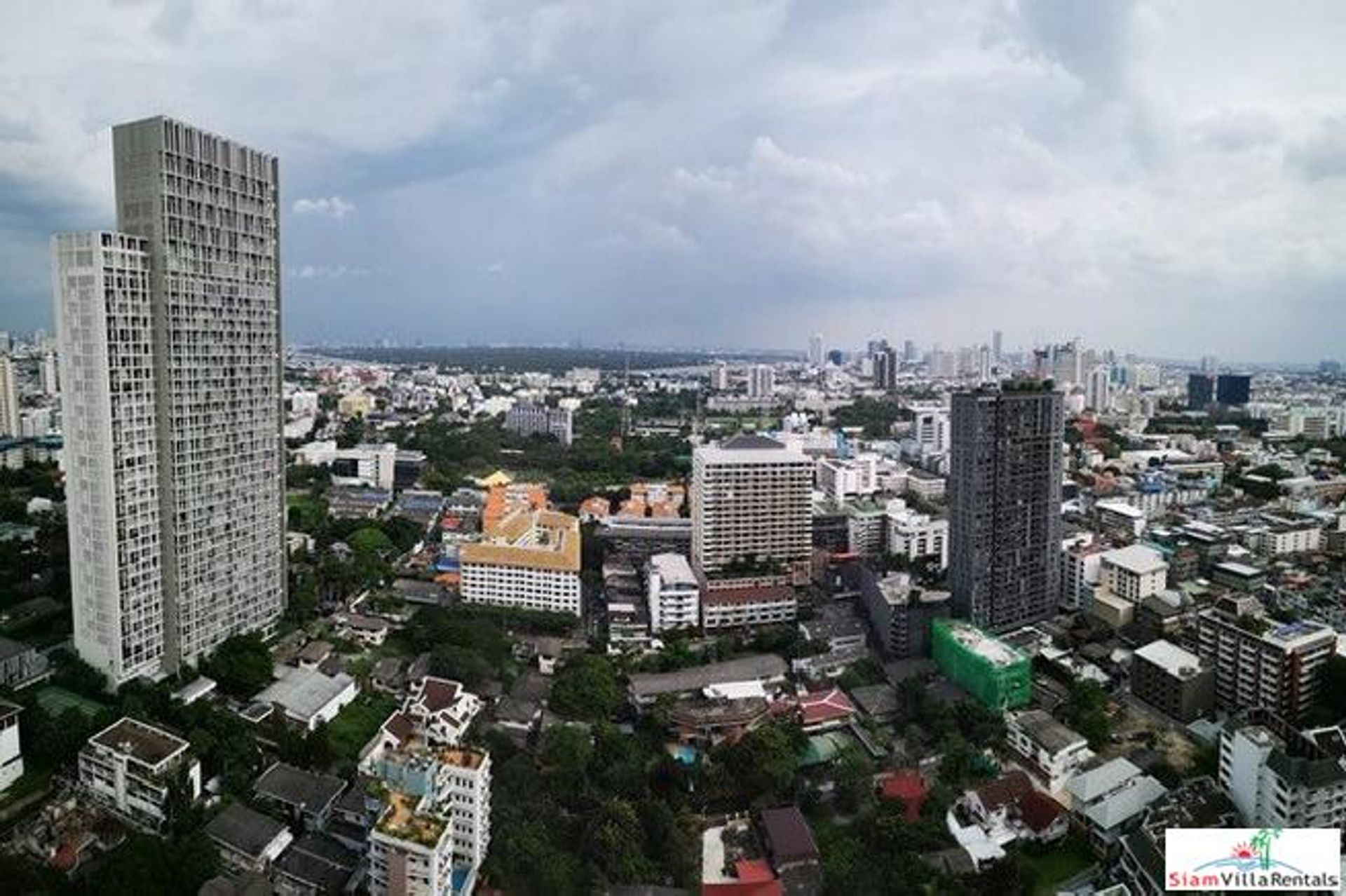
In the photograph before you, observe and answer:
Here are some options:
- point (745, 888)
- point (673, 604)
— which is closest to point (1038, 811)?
point (745, 888)

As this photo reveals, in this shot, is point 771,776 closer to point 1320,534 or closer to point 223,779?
point 223,779

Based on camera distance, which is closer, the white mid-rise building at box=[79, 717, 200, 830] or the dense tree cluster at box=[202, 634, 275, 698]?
the white mid-rise building at box=[79, 717, 200, 830]

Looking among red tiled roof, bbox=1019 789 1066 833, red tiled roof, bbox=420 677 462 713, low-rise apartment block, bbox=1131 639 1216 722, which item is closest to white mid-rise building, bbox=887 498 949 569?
low-rise apartment block, bbox=1131 639 1216 722

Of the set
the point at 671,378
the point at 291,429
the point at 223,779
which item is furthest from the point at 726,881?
the point at 671,378

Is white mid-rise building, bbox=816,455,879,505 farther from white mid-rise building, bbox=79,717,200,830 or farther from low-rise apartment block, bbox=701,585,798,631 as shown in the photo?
white mid-rise building, bbox=79,717,200,830

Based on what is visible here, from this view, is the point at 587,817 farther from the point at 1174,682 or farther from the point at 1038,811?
the point at 1174,682

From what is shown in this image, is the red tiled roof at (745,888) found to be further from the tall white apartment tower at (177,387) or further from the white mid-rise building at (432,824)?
the tall white apartment tower at (177,387)
